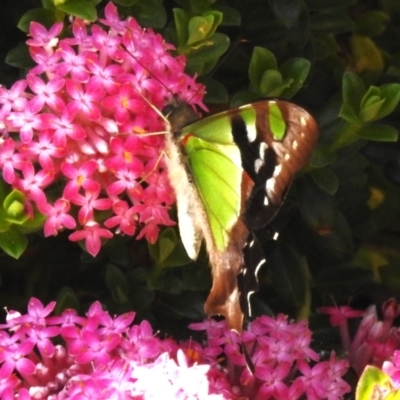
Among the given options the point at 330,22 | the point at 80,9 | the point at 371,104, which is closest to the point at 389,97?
the point at 371,104

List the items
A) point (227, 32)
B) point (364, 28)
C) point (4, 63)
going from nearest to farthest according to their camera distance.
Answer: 1. point (4, 63)
2. point (227, 32)
3. point (364, 28)

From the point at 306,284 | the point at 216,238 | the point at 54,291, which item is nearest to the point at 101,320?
the point at 216,238

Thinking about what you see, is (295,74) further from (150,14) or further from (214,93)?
(150,14)

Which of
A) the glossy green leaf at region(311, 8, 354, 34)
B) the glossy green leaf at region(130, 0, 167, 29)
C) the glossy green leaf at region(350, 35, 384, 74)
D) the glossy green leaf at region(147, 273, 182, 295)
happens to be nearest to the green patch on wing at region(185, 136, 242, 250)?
the glossy green leaf at region(147, 273, 182, 295)

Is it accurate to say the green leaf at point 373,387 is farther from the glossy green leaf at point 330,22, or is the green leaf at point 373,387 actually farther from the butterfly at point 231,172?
the glossy green leaf at point 330,22

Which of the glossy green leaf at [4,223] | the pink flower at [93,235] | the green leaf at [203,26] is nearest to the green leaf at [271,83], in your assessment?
the green leaf at [203,26]

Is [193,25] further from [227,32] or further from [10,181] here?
[10,181]
